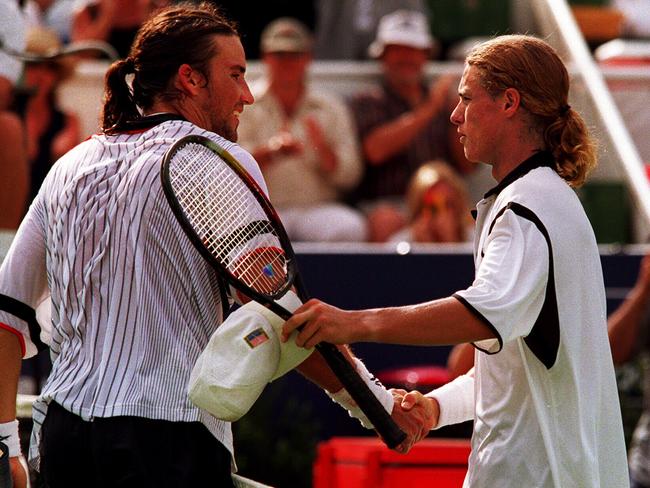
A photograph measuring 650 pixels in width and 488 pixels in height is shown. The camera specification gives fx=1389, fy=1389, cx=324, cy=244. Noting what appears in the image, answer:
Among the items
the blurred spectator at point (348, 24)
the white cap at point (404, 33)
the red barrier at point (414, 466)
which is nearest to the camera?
the red barrier at point (414, 466)

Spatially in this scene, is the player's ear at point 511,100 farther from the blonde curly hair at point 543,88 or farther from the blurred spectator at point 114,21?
the blurred spectator at point 114,21

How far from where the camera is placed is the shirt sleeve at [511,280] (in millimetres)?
2834

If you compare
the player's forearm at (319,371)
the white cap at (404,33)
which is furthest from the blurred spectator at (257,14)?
the player's forearm at (319,371)

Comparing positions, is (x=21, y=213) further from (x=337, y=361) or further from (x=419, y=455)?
(x=337, y=361)

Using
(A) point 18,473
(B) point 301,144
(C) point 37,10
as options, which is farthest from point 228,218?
(C) point 37,10

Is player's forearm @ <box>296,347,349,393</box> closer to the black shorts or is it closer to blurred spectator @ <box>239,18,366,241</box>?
the black shorts

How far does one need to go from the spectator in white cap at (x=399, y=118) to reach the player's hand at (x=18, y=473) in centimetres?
444

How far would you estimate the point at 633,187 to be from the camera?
7.61 meters

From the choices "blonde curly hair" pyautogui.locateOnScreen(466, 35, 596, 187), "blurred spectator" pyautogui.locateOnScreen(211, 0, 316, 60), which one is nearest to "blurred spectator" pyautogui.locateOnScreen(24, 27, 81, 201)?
"blurred spectator" pyautogui.locateOnScreen(211, 0, 316, 60)

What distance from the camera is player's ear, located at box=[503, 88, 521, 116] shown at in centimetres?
308

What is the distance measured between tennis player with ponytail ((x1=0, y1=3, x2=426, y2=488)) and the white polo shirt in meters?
0.31

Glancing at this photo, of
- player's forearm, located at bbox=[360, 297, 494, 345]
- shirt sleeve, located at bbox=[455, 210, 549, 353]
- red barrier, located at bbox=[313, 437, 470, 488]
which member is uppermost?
shirt sleeve, located at bbox=[455, 210, 549, 353]

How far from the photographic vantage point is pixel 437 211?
7.36m

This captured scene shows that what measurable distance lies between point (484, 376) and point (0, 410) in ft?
3.64
